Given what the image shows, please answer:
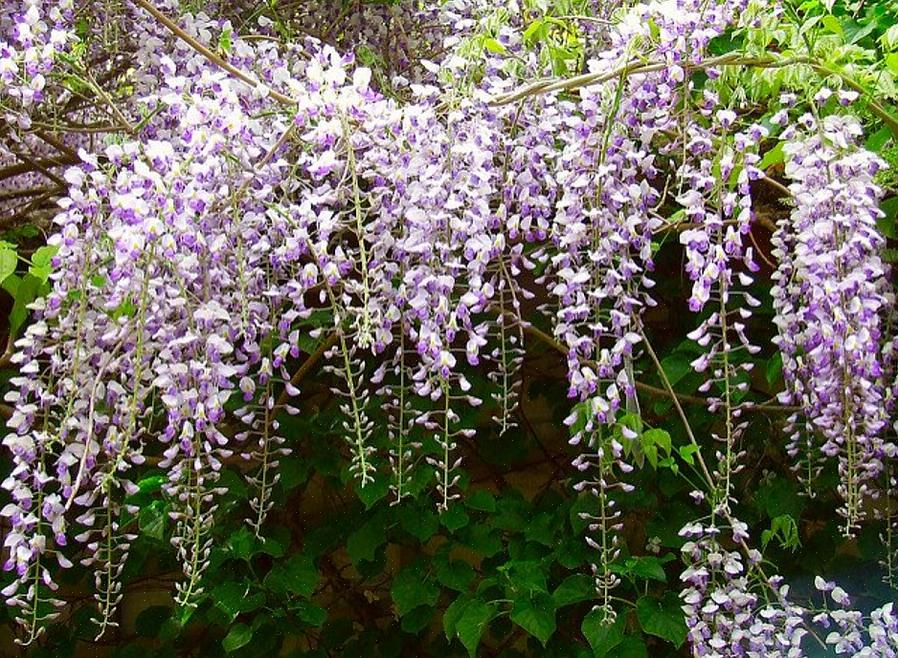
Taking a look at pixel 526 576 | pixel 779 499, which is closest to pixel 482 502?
pixel 526 576

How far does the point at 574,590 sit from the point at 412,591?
35 centimetres

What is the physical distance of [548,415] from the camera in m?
2.39

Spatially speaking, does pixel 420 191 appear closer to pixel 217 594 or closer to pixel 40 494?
pixel 40 494

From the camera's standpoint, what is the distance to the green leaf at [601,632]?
1.81 m

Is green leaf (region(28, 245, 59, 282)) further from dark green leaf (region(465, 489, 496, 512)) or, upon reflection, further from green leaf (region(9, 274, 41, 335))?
dark green leaf (region(465, 489, 496, 512))

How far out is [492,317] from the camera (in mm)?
2182

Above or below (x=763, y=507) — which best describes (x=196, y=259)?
above

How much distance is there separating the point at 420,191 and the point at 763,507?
0.93 m

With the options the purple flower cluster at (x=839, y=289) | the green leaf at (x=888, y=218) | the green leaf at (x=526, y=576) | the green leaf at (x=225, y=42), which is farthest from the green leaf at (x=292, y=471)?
the green leaf at (x=888, y=218)

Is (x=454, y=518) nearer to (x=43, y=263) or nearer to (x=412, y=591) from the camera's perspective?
(x=412, y=591)

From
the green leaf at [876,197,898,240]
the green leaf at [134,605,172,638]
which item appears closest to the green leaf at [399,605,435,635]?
the green leaf at [134,605,172,638]

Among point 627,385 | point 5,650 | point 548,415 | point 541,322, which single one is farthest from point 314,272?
point 5,650

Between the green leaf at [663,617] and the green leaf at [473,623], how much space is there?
279mm

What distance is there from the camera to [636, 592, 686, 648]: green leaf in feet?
6.05
